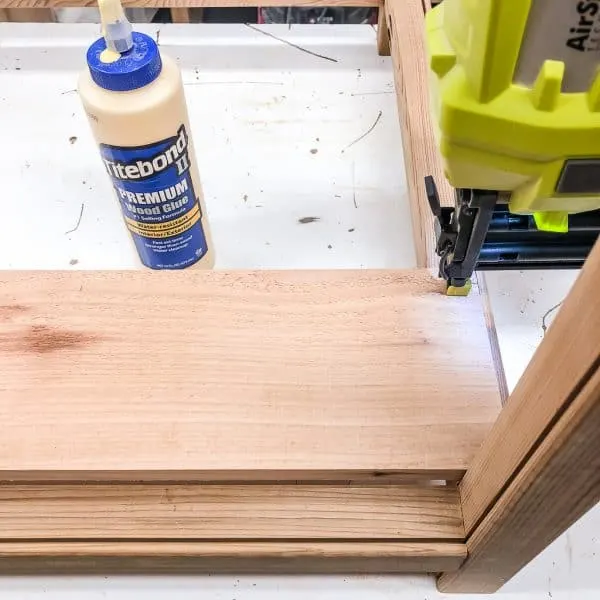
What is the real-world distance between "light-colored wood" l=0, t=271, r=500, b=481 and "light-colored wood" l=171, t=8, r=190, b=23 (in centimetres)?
69

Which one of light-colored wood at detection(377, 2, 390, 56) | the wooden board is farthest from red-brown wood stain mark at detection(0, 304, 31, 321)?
light-colored wood at detection(377, 2, 390, 56)

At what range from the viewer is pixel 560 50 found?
429 mm

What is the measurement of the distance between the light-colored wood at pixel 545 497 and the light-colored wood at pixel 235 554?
4 cm

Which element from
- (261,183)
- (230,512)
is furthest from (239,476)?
(261,183)

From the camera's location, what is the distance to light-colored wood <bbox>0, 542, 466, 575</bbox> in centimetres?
59

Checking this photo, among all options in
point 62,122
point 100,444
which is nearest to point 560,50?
point 100,444

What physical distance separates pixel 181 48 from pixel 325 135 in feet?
0.99

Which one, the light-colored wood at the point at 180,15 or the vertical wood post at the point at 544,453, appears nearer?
the vertical wood post at the point at 544,453

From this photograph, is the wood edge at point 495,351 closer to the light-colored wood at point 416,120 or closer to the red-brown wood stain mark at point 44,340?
the light-colored wood at point 416,120

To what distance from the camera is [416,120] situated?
33.1 inches

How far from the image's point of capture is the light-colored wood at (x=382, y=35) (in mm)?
1038

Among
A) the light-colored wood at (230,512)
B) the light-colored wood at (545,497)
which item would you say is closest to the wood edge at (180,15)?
the light-colored wood at (230,512)

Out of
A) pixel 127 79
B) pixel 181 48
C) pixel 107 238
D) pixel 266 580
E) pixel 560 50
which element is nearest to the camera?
pixel 560 50

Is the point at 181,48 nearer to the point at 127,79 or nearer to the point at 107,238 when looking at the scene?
the point at 107,238
